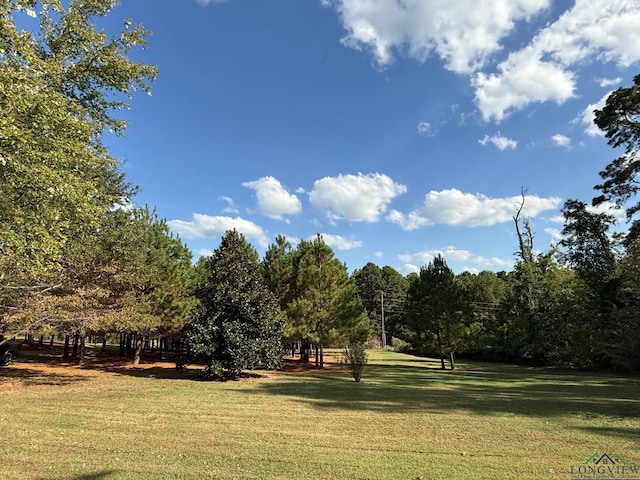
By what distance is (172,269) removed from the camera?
2308 centimetres

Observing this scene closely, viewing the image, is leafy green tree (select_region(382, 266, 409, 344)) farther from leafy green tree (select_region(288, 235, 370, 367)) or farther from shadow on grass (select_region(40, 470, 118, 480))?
shadow on grass (select_region(40, 470, 118, 480))

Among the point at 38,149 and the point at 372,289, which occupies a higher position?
the point at 372,289

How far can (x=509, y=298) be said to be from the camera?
39344 millimetres

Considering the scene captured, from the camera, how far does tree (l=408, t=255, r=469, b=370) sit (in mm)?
24656

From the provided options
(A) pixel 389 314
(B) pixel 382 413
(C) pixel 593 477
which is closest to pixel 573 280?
(B) pixel 382 413

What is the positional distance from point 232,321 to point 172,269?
793cm

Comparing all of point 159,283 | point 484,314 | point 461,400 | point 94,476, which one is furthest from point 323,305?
point 484,314

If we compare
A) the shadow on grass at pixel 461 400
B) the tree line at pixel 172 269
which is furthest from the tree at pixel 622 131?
the shadow on grass at pixel 461 400

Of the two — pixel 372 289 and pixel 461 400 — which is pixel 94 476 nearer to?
pixel 461 400

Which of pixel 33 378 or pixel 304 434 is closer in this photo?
pixel 304 434

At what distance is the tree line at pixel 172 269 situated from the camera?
7.75 meters

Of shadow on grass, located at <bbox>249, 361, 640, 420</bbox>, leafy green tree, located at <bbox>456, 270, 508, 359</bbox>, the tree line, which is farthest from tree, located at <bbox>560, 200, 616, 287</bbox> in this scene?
shadow on grass, located at <bbox>249, 361, 640, 420</bbox>

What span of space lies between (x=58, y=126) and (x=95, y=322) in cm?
1081

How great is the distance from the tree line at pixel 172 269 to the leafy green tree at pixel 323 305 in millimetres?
84
